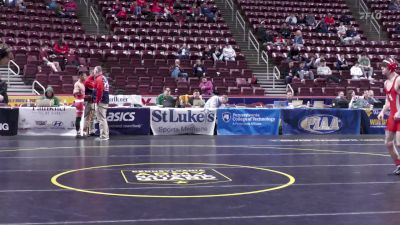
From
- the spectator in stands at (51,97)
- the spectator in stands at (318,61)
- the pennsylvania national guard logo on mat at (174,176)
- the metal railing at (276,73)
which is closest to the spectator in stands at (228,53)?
the metal railing at (276,73)

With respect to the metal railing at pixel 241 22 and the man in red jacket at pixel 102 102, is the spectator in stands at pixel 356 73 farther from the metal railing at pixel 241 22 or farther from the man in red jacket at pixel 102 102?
the man in red jacket at pixel 102 102

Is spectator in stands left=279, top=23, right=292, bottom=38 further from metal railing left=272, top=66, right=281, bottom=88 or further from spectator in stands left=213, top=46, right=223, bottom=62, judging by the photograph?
spectator in stands left=213, top=46, right=223, bottom=62

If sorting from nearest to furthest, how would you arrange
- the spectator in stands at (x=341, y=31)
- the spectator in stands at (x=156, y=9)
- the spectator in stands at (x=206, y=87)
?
1. the spectator in stands at (x=206, y=87)
2. the spectator in stands at (x=156, y=9)
3. the spectator in stands at (x=341, y=31)

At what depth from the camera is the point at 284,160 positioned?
39.2ft

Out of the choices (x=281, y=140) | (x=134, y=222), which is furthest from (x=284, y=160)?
(x=134, y=222)

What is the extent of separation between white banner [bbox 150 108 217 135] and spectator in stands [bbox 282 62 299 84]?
322 inches

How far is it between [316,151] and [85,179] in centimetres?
599

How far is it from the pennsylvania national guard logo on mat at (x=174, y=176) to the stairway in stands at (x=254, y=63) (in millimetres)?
14913

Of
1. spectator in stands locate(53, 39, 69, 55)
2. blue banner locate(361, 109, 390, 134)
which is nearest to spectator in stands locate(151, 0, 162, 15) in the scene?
spectator in stands locate(53, 39, 69, 55)

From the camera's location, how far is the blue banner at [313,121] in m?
18.6

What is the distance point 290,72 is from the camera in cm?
2616

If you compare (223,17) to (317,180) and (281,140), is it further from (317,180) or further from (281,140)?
(317,180)

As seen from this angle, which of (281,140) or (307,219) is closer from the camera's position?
(307,219)

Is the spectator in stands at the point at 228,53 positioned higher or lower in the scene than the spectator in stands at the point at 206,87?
higher
